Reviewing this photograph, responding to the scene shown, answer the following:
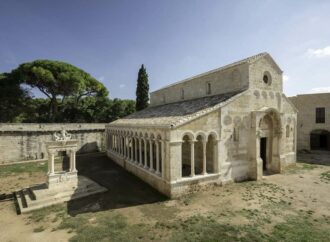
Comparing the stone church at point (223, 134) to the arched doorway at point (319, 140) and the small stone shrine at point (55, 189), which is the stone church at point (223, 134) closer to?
the small stone shrine at point (55, 189)

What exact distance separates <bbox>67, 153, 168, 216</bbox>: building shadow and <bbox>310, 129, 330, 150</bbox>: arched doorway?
29903 millimetres

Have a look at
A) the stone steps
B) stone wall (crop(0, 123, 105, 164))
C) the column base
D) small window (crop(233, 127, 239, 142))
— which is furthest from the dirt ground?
stone wall (crop(0, 123, 105, 164))

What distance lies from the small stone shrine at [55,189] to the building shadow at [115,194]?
1.83 ft

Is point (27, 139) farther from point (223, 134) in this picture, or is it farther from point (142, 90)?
point (223, 134)

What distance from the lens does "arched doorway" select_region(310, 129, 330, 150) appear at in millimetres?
30516

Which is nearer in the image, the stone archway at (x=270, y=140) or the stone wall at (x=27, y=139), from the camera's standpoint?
the stone archway at (x=270, y=140)

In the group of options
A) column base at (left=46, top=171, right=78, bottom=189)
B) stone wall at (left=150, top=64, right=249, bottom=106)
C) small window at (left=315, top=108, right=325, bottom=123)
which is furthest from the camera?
small window at (left=315, top=108, right=325, bottom=123)

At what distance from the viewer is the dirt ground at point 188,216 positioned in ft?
27.5

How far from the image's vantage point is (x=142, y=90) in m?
35.3

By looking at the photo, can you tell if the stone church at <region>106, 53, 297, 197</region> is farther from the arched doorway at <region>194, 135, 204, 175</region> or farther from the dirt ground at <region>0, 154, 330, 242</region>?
the dirt ground at <region>0, 154, 330, 242</region>

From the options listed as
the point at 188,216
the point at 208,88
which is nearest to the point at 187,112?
the point at 208,88

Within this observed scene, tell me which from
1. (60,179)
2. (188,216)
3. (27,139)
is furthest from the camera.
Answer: (27,139)

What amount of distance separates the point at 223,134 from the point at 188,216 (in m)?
6.78

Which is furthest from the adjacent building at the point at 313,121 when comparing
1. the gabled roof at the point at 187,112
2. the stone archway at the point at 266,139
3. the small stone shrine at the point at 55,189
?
the small stone shrine at the point at 55,189
